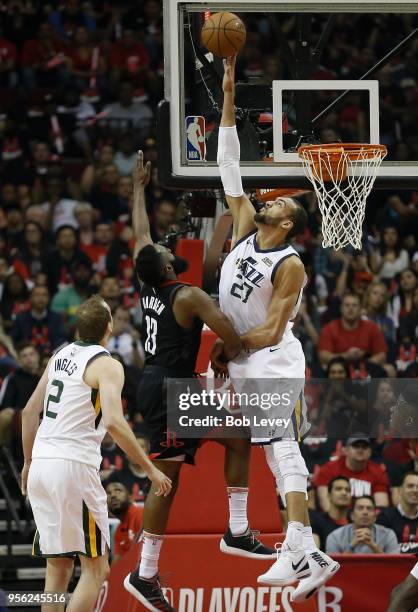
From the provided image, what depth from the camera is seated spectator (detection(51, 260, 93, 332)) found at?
14047 millimetres

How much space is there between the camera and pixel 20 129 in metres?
16.8

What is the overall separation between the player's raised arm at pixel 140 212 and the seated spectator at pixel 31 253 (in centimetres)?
571

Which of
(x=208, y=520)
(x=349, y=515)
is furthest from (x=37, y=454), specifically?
(x=349, y=515)

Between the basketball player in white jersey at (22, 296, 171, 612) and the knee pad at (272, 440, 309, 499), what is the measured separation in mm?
686

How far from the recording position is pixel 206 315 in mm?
7961

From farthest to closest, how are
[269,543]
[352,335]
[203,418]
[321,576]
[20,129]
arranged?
[20,129] → [352,335] → [269,543] → [203,418] → [321,576]

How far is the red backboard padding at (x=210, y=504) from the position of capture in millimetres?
9016

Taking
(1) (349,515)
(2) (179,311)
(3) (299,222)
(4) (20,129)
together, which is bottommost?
(1) (349,515)

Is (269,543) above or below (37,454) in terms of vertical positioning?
below

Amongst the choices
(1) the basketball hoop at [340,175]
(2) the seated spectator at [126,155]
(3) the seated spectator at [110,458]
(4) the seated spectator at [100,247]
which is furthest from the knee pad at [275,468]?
(2) the seated spectator at [126,155]

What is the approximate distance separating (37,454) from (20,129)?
9617 mm

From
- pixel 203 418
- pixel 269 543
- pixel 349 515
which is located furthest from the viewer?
pixel 349 515

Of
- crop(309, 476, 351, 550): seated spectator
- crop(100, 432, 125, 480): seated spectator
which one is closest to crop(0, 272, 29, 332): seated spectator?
crop(100, 432, 125, 480): seated spectator

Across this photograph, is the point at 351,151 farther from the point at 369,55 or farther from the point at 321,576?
the point at 369,55
